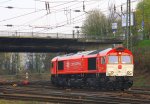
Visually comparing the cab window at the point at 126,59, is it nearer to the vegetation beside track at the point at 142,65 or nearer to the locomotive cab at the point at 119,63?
the locomotive cab at the point at 119,63

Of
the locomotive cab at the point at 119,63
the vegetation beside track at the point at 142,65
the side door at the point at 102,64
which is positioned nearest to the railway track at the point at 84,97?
the locomotive cab at the point at 119,63

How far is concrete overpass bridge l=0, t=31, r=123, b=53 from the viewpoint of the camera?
61562 millimetres

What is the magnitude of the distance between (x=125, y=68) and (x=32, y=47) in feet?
111

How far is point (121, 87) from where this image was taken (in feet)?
104

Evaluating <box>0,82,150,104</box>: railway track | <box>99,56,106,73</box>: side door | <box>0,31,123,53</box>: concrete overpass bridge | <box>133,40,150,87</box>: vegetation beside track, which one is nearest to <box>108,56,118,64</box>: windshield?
<box>99,56,106,73</box>: side door

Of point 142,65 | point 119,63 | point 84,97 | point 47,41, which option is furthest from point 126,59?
point 47,41

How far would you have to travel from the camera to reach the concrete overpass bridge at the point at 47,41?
61562 mm

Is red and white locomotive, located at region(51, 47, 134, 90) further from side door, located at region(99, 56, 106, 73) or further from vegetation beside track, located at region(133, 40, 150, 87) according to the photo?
vegetation beside track, located at region(133, 40, 150, 87)

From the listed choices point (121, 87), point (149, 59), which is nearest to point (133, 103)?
point (121, 87)

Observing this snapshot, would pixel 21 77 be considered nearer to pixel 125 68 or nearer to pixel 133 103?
pixel 125 68

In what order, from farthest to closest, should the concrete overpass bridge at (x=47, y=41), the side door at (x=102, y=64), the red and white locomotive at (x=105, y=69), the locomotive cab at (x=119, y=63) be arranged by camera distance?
the concrete overpass bridge at (x=47, y=41)
the side door at (x=102, y=64)
the locomotive cab at (x=119, y=63)
the red and white locomotive at (x=105, y=69)

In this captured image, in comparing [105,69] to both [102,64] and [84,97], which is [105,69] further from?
[84,97]

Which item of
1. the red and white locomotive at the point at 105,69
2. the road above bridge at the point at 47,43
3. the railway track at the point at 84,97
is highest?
the road above bridge at the point at 47,43

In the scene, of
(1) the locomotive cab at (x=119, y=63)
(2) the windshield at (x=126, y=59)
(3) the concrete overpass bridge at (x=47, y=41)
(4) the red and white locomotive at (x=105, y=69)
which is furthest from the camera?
(3) the concrete overpass bridge at (x=47, y=41)
